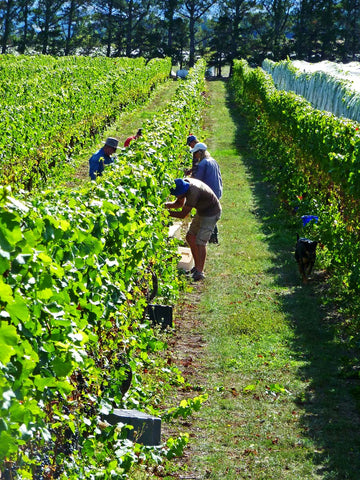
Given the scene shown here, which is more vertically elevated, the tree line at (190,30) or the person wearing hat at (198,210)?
the tree line at (190,30)

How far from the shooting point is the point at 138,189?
695cm

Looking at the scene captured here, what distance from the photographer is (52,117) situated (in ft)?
58.2

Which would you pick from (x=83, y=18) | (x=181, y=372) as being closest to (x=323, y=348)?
(x=181, y=372)

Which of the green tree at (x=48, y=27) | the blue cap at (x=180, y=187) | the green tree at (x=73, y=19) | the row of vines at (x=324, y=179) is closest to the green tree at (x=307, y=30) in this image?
the green tree at (x=73, y=19)

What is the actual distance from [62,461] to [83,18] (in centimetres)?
7590

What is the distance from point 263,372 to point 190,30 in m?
58.3

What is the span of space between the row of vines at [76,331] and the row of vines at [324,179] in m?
2.71

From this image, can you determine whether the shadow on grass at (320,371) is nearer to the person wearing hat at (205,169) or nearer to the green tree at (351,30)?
the person wearing hat at (205,169)

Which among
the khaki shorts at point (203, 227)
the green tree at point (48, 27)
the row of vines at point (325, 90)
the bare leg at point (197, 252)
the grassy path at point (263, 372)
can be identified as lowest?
the grassy path at point (263, 372)

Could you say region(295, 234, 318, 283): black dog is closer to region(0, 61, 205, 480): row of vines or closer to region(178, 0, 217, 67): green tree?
region(0, 61, 205, 480): row of vines

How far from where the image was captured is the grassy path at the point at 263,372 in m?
5.91

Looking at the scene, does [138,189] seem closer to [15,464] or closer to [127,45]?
[15,464]

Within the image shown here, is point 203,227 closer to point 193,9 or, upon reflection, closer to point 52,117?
point 52,117

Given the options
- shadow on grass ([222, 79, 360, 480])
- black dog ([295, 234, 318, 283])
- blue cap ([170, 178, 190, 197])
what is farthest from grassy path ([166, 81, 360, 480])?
blue cap ([170, 178, 190, 197])
